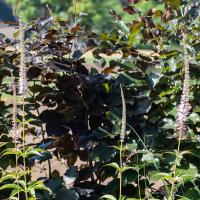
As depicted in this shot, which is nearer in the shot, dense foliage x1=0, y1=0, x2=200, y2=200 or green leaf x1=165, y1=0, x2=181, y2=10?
dense foliage x1=0, y1=0, x2=200, y2=200

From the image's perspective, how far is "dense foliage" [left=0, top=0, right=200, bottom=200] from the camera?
2.24 metres

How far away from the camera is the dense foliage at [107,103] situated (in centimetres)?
224

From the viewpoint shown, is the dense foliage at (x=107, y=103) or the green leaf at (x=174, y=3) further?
the green leaf at (x=174, y=3)

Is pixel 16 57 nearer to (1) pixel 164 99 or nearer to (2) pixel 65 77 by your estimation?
(2) pixel 65 77

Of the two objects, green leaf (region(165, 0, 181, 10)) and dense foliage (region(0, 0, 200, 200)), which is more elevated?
green leaf (region(165, 0, 181, 10))

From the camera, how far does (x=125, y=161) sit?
2287 mm

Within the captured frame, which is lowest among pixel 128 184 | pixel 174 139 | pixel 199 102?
pixel 128 184

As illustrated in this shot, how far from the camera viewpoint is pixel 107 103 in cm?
240

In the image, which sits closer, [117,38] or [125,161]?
[125,161]

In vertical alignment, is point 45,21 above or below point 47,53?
above

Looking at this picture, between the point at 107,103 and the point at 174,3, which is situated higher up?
the point at 174,3

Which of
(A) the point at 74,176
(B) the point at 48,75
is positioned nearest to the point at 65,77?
(B) the point at 48,75

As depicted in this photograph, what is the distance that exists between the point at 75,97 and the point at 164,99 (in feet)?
1.23

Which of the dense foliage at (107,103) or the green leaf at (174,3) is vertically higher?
the green leaf at (174,3)
